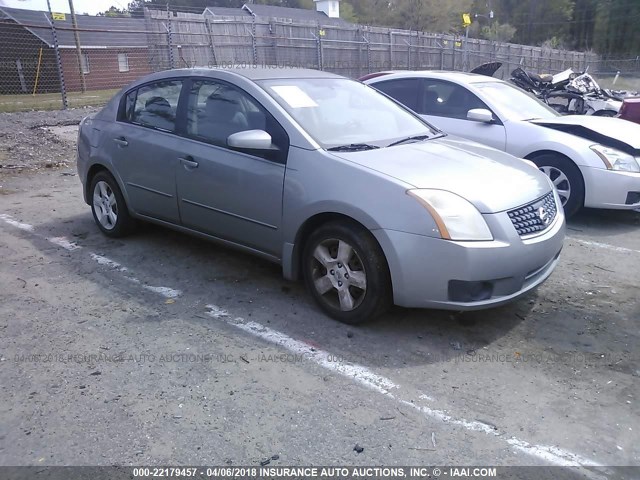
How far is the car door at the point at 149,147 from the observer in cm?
481

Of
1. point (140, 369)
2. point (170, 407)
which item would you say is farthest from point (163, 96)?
point (170, 407)

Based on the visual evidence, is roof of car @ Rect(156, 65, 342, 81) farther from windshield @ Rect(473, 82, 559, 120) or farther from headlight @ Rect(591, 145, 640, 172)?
headlight @ Rect(591, 145, 640, 172)

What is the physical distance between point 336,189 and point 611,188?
12.6ft

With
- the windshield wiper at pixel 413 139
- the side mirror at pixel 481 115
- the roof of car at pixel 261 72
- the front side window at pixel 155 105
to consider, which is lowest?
the side mirror at pixel 481 115

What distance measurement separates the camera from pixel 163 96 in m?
5.00

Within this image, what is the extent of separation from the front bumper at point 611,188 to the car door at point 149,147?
438cm

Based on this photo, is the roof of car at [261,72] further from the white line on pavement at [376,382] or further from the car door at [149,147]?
the white line on pavement at [376,382]

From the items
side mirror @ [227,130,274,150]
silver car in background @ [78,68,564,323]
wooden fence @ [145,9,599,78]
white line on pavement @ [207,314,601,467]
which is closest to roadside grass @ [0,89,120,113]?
wooden fence @ [145,9,599,78]

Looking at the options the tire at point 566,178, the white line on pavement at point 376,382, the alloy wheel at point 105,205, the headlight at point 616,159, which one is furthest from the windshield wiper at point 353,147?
the headlight at point 616,159

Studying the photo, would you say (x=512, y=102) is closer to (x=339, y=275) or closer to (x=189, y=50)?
(x=339, y=275)

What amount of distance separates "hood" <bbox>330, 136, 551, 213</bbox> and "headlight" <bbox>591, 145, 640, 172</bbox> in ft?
7.51

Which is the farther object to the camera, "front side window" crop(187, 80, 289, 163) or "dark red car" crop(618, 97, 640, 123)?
"dark red car" crop(618, 97, 640, 123)

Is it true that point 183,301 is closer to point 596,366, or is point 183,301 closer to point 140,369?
point 140,369

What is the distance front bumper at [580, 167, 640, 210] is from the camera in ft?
19.7
